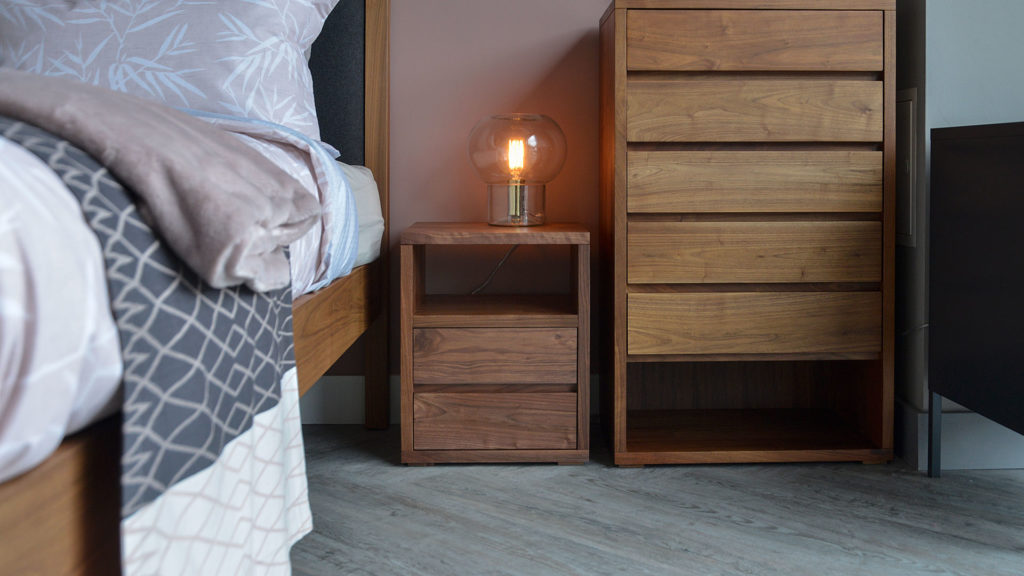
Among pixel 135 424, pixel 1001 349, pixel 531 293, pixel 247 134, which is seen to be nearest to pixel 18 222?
pixel 135 424

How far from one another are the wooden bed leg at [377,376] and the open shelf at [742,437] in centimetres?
67

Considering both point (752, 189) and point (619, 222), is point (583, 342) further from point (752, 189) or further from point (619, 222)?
point (752, 189)

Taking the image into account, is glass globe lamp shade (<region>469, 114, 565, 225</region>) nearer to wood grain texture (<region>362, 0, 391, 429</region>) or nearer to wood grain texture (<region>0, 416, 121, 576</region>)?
wood grain texture (<region>362, 0, 391, 429</region>)

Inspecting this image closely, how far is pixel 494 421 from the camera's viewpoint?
1.93 meters

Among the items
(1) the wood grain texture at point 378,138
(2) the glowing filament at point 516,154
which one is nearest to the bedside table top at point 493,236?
(2) the glowing filament at point 516,154

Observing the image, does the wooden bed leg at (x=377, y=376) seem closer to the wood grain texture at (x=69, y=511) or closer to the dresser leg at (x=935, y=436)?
the dresser leg at (x=935, y=436)

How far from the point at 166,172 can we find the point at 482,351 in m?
1.21

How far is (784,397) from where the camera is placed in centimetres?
232

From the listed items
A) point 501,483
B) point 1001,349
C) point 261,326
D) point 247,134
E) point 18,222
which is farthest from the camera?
point 501,483

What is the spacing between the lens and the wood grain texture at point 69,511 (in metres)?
Result: 0.55

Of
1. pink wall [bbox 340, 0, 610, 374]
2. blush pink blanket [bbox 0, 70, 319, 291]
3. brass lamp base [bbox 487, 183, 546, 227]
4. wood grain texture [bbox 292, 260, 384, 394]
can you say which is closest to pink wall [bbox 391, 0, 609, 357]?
pink wall [bbox 340, 0, 610, 374]

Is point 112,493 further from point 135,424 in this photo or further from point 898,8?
point 898,8

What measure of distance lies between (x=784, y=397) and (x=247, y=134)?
1612mm

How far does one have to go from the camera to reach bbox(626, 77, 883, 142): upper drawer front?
184 centimetres
